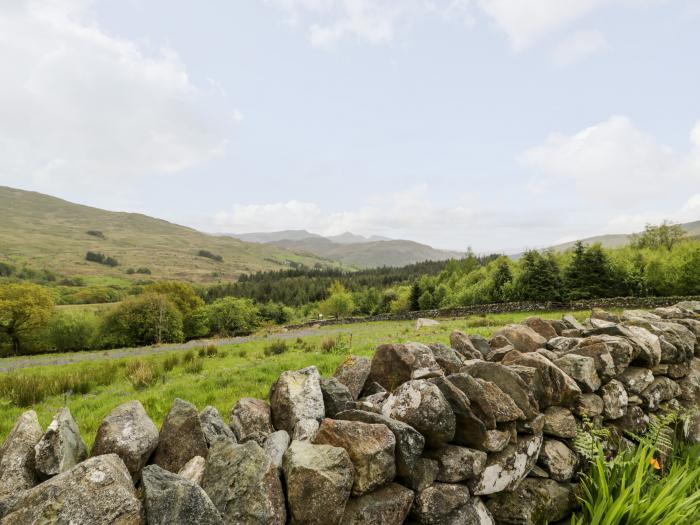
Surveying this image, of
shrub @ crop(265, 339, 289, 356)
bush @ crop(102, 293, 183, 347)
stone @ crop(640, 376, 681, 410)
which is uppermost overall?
stone @ crop(640, 376, 681, 410)

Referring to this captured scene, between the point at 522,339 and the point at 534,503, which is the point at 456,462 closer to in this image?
the point at 534,503

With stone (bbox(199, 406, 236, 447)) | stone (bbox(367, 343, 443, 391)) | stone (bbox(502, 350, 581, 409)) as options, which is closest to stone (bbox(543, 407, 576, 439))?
stone (bbox(502, 350, 581, 409))

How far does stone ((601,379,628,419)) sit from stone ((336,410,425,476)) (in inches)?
126

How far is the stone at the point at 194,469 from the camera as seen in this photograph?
2564mm

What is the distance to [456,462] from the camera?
3.00 m

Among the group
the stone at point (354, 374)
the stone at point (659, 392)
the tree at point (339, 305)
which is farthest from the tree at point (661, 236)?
the stone at point (354, 374)

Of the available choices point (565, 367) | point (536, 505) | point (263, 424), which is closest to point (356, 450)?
point (263, 424)

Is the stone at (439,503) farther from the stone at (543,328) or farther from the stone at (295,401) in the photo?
the stone at (543,328)

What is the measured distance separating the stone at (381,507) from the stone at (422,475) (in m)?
0.09

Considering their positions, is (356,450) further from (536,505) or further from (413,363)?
(536,505)

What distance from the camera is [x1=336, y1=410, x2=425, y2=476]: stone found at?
2.84m

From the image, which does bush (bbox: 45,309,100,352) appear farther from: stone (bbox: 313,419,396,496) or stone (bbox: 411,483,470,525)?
stone (bbox: 411,483,470,525)

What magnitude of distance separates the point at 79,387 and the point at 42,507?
26.5 feet

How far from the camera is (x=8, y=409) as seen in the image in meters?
6.57
